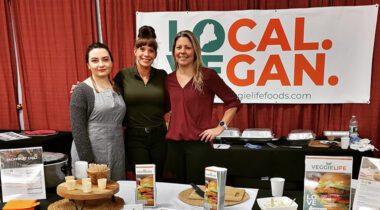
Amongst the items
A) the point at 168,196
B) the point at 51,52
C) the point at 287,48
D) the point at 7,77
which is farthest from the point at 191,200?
the point at 7,77

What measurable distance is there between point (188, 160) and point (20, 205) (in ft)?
3.04

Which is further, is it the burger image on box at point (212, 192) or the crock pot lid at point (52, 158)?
the crock pot lid at point (52, 158)

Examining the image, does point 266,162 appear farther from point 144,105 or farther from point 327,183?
point 327,183

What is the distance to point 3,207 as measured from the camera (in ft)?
4.69

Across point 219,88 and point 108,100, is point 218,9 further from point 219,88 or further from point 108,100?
point 108,100

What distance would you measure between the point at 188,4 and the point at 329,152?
1.84 metres

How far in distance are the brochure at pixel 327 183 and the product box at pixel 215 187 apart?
33 cm

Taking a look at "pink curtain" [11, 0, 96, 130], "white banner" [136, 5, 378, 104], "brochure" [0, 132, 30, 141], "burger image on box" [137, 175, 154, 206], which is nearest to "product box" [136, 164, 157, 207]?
"burger image on box" [137, 175, 154, 206]

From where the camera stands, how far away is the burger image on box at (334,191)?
135 cm

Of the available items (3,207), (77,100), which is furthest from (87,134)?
(3,207)

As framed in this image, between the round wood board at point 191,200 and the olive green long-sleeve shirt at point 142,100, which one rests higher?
the olive green long-sleeve shirt at point 142,100

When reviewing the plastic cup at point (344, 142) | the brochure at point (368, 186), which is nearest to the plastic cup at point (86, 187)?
the brochure at point (368, 186)

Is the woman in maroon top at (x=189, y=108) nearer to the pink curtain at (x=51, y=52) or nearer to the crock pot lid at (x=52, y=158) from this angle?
the crock pot lid at (x=52, y=158)

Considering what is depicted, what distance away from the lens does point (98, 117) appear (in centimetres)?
197
